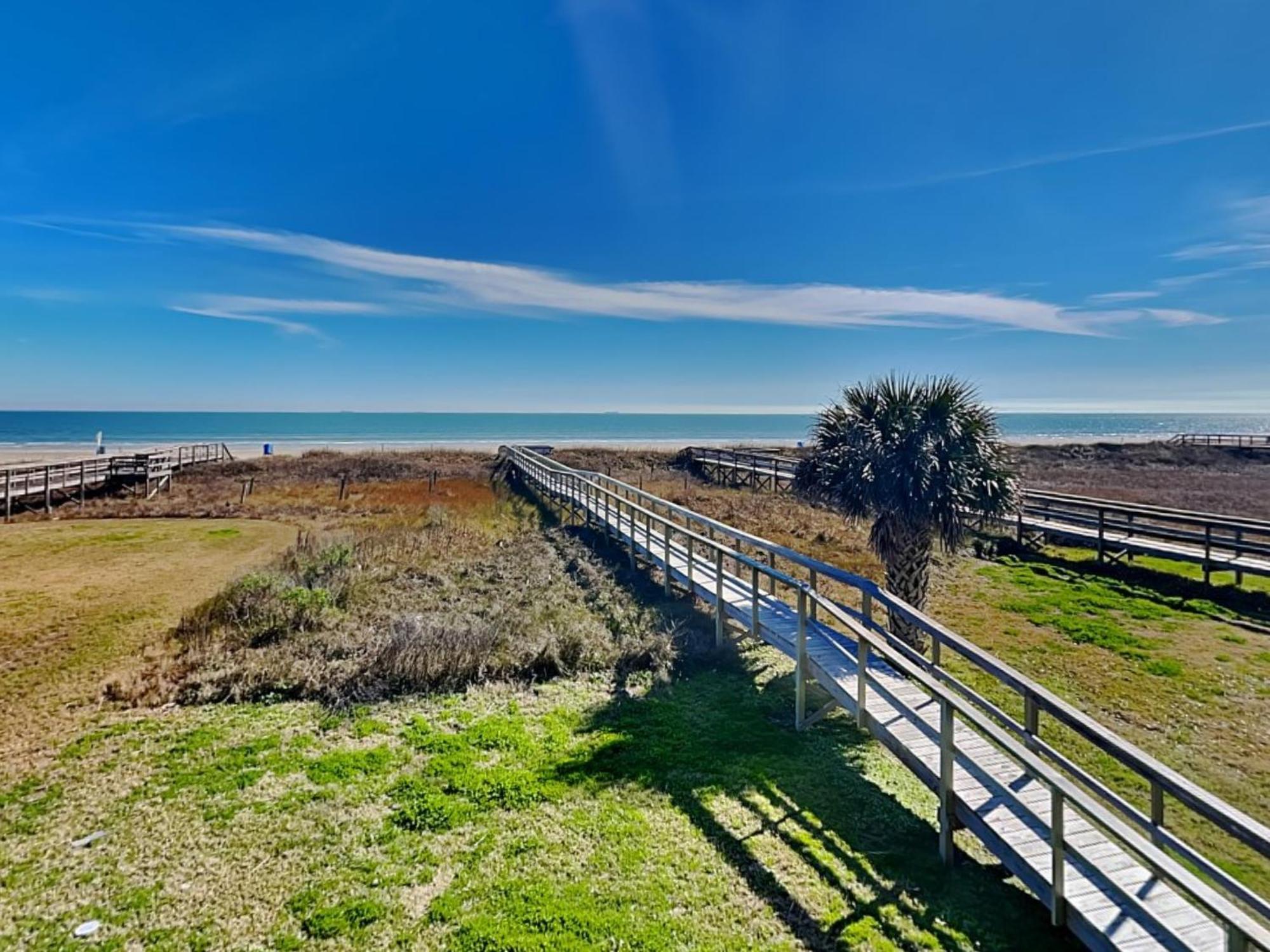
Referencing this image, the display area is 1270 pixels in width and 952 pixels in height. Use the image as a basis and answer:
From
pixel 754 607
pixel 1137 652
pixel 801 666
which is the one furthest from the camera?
pixel 1137 652

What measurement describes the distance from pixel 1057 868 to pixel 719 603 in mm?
5099

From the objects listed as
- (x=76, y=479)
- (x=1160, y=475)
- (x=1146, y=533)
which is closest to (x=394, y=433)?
A: (x=76, y=479)

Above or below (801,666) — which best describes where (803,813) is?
below

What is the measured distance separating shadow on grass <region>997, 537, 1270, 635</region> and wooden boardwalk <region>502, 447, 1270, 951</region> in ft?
25.4

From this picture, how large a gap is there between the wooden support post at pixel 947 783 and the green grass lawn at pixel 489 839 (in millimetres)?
127

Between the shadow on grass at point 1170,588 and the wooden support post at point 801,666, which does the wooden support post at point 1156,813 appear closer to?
the wooden support post at point 801,666

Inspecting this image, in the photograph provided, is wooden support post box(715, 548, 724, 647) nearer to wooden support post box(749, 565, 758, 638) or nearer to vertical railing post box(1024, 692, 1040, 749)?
wooden support post box(749, 565, 758, 638)

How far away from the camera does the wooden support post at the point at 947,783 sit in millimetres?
4160

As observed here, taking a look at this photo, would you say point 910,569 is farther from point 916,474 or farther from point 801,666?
point 801,666

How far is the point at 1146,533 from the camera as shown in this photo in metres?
13.6

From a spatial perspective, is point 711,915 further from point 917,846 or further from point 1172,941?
point 1172,941

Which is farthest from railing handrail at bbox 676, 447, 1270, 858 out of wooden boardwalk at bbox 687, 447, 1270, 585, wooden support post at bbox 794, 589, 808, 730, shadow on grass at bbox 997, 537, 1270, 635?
shadow on grass at bbox 997, 537, 1270, 635

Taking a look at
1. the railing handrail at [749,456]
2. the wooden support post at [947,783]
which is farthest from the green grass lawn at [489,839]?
the railing handrail at [749,456]

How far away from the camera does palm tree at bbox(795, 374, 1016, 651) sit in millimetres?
8055
